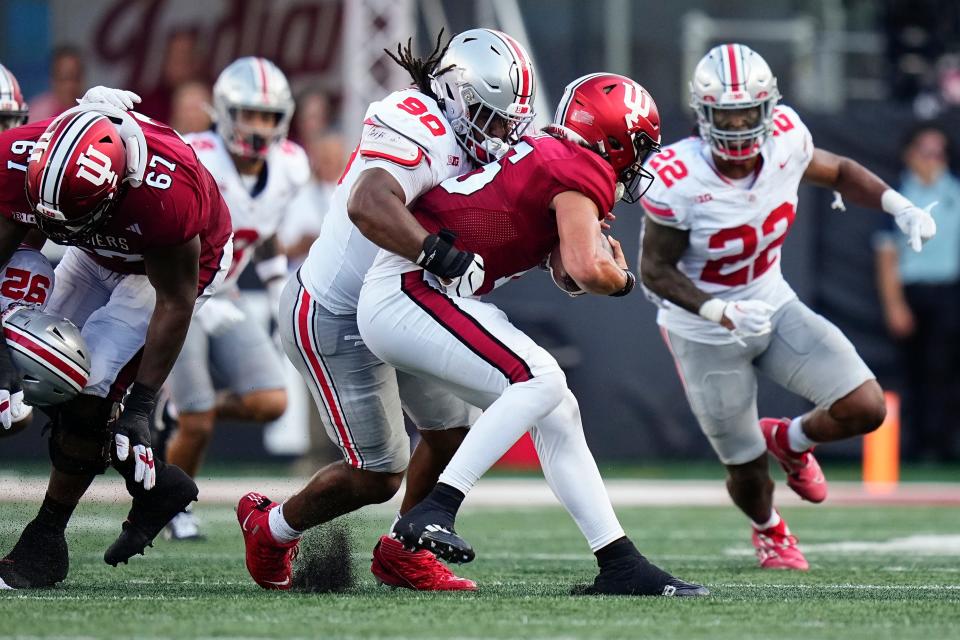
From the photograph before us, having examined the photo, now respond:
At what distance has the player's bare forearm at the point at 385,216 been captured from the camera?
159 inches

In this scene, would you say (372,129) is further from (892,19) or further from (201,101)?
(892,19)

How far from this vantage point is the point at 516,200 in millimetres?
4121

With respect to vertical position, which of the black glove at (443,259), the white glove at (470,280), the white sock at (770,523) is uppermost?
the black glove at (443,259)

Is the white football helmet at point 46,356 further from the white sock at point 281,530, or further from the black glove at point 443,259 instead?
the black glove at point 443,259

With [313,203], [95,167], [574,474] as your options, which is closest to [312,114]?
[313,203]

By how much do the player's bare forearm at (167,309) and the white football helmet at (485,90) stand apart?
2.68 feet

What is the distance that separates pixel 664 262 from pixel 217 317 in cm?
189

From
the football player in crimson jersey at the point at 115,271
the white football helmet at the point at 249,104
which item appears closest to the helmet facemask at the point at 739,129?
the football player in crimson jersey at the point at 115,271

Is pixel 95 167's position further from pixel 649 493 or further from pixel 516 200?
pixel 649 493

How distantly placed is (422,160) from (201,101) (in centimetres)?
483

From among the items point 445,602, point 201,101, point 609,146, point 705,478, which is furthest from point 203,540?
point 705,478

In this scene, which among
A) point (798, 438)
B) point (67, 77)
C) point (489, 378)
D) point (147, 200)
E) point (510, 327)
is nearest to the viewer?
point (489, 378)

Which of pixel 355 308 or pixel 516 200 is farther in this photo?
pixel 355 308

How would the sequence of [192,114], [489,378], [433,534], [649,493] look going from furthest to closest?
[192,114]
[649,493]
[489,378]
[433,534]
